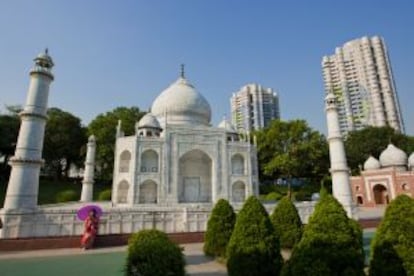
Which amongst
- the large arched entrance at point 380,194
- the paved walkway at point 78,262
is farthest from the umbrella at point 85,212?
the large arched entrance at point 380,194

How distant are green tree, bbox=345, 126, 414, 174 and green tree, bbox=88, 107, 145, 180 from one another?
111 ft

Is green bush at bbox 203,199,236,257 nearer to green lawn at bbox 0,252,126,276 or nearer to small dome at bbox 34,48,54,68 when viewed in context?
green lawn at bbox 0,252,126,276

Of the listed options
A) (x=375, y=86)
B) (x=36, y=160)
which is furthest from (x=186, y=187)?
(x=375, y=86)

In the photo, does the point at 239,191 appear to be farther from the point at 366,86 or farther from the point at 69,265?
the point at 366,86

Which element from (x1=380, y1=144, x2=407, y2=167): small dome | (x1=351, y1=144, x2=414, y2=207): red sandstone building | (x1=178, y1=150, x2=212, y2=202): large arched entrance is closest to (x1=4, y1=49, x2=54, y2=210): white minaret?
(x1=178, y1=150, x2=212, y2=202): large arched entrance

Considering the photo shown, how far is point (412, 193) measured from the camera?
97.2 ft

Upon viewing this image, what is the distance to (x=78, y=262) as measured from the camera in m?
8.71

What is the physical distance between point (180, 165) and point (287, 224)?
1652 centimetres

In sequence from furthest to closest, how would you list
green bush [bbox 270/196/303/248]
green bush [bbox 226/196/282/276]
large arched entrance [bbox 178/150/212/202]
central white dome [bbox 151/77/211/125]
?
central white dome [bbox 151/77/211/125] → large arched entrance [bbox 178/150/212/202] → green bush [bbox 270/196/303/248] → green bush [bbox 226/196/282/276]

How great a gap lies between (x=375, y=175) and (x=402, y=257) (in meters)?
32.9

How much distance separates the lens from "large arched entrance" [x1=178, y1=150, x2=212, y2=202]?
25.3 meters

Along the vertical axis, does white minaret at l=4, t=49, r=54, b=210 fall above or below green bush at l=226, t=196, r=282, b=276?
above

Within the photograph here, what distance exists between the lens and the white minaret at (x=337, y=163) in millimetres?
16703

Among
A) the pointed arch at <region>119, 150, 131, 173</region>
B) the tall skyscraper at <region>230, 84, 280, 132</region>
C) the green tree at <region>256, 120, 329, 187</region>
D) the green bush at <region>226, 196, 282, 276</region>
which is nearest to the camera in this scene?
the green bush at <region>226, 196, 282, 276</region>
